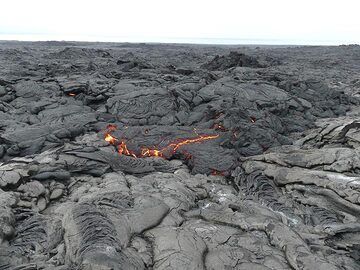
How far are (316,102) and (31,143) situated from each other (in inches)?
721

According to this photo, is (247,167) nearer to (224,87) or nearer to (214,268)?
(214,268)

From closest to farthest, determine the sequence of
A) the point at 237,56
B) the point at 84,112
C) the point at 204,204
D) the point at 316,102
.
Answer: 1. the point at 204,204
2. the point at 84,112
3. the point at 316,102
4. the point at 237,56

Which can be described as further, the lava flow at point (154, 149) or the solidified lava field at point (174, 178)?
the lava flow at point (154, 149)

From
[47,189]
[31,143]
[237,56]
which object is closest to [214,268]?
[47,189]

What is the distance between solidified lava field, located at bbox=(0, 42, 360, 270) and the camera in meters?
7.67

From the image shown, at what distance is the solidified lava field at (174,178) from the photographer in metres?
7.67

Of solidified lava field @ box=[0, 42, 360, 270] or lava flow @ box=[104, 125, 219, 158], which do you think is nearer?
solidified lava field @ box=[0, 42, 360, 270]

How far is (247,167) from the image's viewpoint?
13.5 metres

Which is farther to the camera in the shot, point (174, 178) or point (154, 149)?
point (154, 149)

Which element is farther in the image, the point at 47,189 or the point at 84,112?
the point at 84,112

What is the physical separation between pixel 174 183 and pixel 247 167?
11.6 feet

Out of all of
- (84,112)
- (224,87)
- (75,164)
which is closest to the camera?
(75,164)

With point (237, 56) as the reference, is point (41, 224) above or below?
below

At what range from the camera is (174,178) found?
39.9 ft
